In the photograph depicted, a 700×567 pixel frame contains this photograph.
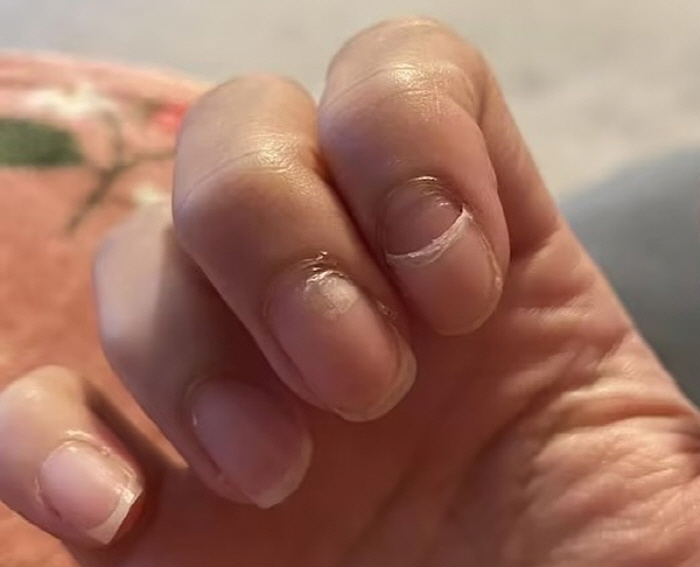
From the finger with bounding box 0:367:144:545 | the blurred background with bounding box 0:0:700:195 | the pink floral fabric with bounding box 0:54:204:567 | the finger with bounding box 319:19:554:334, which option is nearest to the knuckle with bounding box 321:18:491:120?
the finger with bounding box 319:19:554:334

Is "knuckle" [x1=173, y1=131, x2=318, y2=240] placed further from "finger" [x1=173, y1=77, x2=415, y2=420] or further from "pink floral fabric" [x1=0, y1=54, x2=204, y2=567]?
"pink floral fabric" [x1=0, y1=54, x2=204, y2=567]

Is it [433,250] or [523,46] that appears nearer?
[433,250]

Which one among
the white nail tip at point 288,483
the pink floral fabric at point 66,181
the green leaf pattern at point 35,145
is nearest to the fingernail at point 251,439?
the white nail tip at point 288,483

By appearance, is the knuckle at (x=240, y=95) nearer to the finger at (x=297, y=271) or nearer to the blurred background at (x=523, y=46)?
the finger at (x=297, y=271)

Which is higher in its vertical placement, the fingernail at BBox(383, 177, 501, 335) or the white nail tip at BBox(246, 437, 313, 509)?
the fingernail at BBox(383, 177, 501, 335)

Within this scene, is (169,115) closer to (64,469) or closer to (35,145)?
(35,145)

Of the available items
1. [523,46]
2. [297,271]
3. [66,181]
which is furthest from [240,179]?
[523,46]

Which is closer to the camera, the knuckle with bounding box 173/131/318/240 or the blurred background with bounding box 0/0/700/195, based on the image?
the knuckle with bounding box 173/131/318/240
